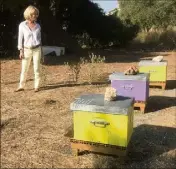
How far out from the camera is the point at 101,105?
4227mm

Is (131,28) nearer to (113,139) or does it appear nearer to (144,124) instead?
(144,124)

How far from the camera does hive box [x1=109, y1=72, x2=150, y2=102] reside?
20.4 ft

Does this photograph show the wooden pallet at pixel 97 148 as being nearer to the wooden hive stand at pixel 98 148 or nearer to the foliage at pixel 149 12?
the wooden hive stand at pixel 98 148

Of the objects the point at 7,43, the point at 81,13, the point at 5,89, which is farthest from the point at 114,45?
the point at 5,89

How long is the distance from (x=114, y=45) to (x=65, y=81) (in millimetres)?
12805

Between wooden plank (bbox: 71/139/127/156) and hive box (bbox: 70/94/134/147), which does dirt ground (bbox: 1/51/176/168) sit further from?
hive box (bbox: 70/94/134/147)

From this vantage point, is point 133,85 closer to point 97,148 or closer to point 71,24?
point 97,148

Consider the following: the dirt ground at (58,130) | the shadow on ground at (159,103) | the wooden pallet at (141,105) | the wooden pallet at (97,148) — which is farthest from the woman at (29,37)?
the wooden pallet at (97,148)

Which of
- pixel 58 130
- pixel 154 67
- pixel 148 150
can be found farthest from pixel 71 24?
pixel 148 150

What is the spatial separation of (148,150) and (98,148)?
2.37 ft

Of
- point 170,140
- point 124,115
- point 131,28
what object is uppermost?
point 131,28

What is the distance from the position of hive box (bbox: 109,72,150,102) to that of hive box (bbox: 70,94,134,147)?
6.06 ft

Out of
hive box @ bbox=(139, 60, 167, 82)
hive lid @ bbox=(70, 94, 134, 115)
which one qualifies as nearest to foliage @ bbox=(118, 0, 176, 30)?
hive box @ bbox=(139, 60, 167, 82)

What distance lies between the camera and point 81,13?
18.7 m
